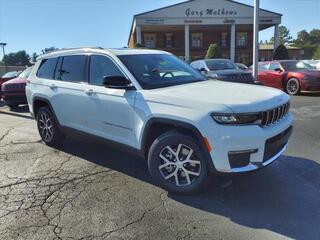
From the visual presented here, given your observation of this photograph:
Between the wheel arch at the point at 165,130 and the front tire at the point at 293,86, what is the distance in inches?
436

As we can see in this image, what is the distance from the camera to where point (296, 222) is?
3.84m

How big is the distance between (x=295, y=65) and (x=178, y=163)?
41.4 ft

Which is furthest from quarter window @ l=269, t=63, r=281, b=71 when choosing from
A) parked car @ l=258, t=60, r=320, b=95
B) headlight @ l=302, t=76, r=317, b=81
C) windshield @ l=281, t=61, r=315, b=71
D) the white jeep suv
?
the white jeep suv

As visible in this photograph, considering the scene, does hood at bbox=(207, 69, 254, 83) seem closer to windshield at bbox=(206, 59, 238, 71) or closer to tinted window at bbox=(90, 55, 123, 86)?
windshield at bbox=(206, 59, 238, 71)

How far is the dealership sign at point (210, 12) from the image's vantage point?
→ 42.2 metres

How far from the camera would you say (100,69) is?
5.54 metres

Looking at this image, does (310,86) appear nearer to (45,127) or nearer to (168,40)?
(45,127)

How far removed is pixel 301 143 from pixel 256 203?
9.60 feet

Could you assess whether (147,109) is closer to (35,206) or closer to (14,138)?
A: (35,206)

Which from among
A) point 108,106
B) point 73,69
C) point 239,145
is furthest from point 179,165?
point 73,69

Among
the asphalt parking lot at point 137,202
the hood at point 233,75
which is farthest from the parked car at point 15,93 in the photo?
A: the asphalt parking lot at point 137,202

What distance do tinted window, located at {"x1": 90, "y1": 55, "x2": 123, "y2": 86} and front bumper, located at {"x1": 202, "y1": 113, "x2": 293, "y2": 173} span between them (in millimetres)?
1806

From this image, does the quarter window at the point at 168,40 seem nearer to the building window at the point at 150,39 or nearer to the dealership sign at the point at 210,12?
the building window at the point at 150,39

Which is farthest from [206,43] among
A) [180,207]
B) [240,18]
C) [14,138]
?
[180,207]
